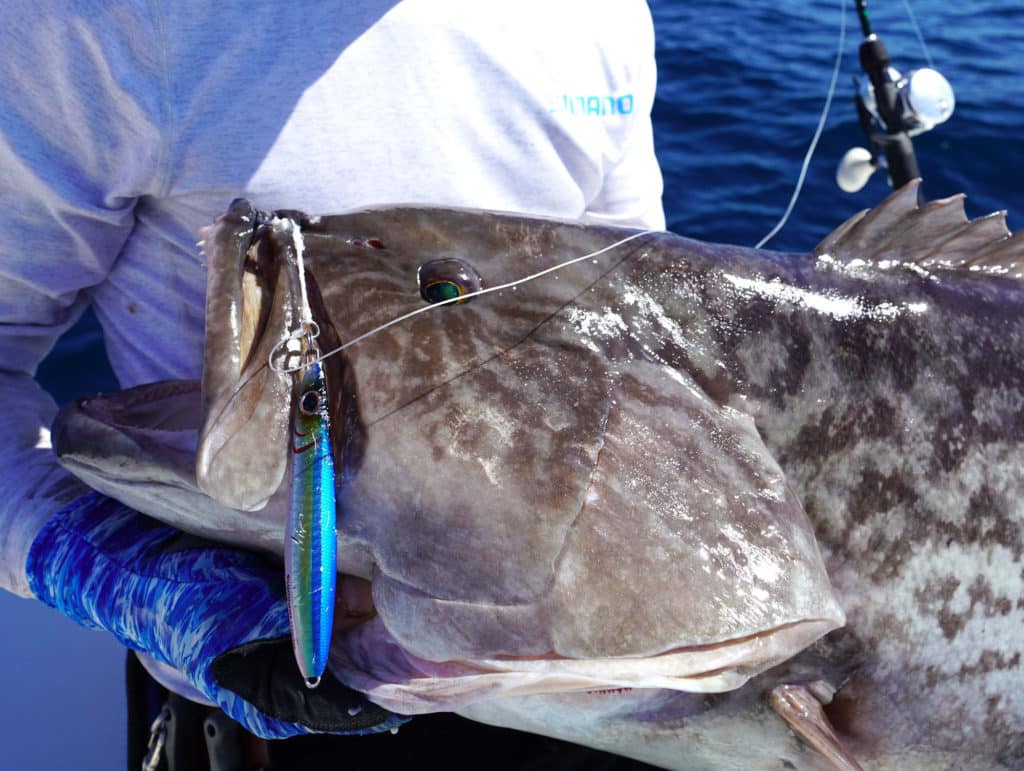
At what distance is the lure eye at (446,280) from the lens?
1.42 metres

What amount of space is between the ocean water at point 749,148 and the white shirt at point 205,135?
40.0 inches

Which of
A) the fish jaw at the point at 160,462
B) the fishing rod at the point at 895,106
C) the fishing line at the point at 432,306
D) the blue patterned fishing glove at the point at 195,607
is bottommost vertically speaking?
the fishing rod at the point at 895,106

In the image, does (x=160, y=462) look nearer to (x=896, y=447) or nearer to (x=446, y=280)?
(x=446, y=280)

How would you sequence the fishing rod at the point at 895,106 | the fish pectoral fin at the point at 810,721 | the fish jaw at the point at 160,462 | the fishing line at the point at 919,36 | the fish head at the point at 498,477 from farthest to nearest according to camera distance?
the fishing line at the point at 919,36
the fishing rod at the point at 895,106
the fish pectoral fin at the point at 810,721
the fish jaw at the point at 160,462
the fish head at the point at 498,477

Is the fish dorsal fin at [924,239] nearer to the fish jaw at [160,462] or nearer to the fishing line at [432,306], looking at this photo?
the fishing line at [432,306]

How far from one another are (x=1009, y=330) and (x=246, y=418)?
133 cm

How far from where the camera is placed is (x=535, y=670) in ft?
4.33

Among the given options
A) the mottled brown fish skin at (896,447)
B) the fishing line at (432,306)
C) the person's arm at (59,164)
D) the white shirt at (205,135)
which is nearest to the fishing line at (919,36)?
the white shirt at (205,135)

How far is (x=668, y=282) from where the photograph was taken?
60.7 inches

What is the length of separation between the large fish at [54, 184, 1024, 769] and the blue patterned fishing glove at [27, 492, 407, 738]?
86 millimetres

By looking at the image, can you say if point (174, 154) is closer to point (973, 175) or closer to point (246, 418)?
point (246, 418)

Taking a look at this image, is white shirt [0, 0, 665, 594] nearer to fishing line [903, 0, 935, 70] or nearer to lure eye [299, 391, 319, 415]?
lure eye [299, 391, 319, 415]

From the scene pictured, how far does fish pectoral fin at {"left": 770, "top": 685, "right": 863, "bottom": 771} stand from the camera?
1524 millimetres

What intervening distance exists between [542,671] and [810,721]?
0.54m
